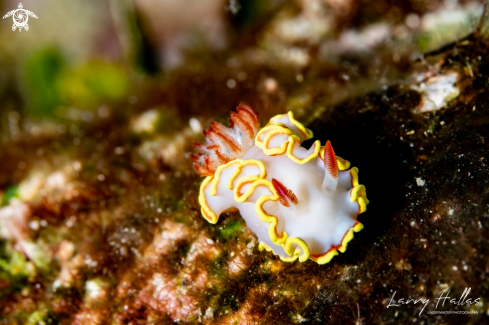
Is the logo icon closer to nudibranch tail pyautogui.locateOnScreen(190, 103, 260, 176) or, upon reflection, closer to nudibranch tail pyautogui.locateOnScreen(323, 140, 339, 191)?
nudibranch tail pyautogui.locateOnScreen(190, 103, 260, 176)

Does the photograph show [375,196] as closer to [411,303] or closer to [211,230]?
[411,303]

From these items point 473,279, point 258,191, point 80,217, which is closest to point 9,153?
point 80,217

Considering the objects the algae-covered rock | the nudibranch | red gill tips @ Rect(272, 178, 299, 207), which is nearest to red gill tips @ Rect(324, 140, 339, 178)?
the nudibranch

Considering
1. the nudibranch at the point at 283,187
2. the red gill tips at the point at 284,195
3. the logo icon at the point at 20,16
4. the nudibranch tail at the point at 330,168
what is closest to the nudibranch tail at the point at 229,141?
the nudibranch at the point at 283,187

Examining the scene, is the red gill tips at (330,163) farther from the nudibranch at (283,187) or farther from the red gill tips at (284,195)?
the red gill tips at (284,195)

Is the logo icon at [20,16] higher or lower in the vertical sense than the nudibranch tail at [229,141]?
higher

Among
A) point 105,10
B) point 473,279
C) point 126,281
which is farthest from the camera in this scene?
point 105,10

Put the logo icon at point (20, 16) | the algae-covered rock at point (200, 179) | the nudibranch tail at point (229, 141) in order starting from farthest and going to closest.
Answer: the logo icon at point (20, 16)
the nudibranch tail at point (229, 141)
the algae-covered rock at point (200, 179)

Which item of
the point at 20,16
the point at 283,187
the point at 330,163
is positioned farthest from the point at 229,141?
the point at 20,16
